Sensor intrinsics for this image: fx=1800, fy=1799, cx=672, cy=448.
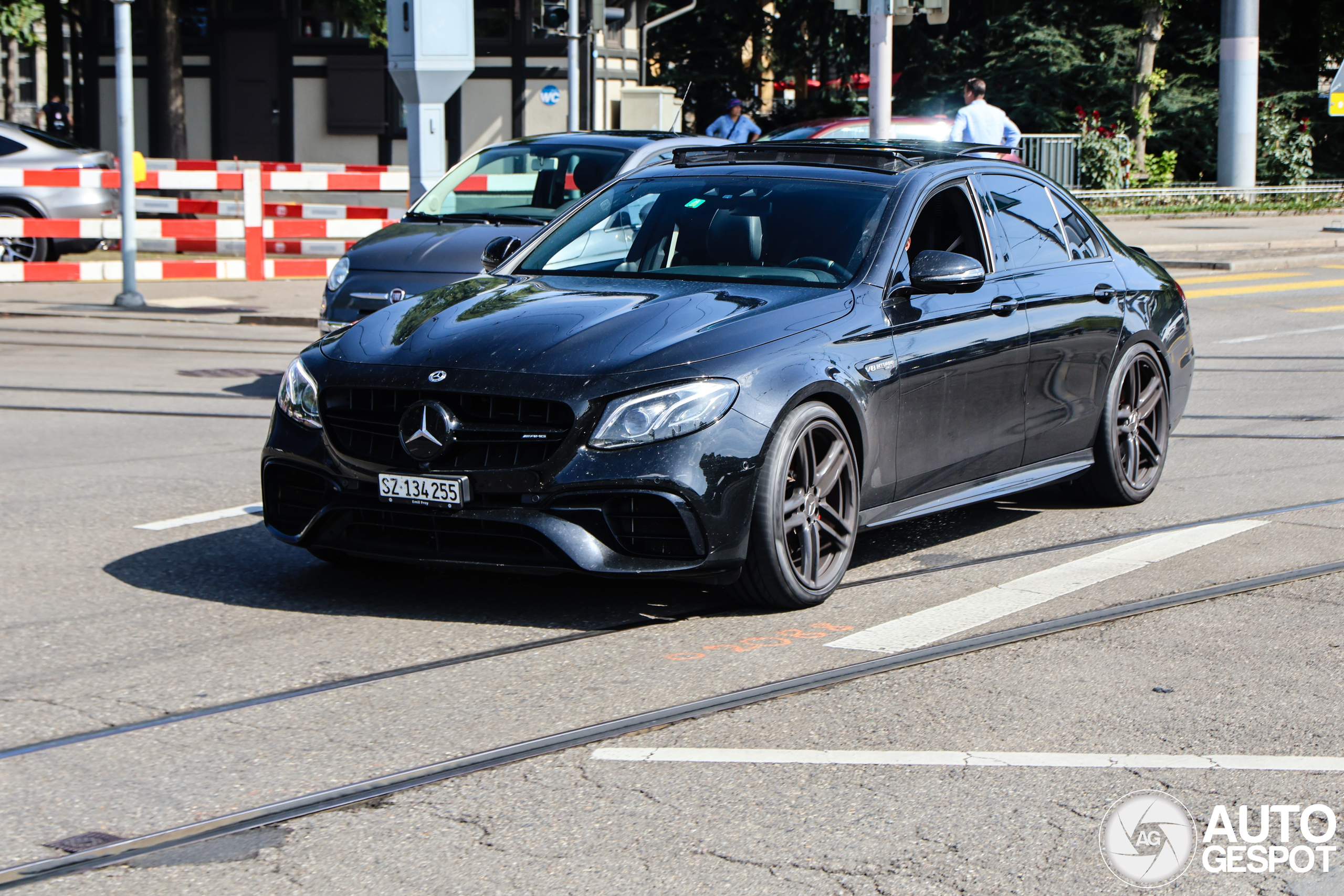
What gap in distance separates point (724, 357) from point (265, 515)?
1.74 meters

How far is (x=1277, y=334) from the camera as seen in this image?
15.7 metres

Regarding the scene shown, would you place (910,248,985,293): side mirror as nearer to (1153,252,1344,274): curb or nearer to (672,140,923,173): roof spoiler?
(672,140,923,173): roof spoiler

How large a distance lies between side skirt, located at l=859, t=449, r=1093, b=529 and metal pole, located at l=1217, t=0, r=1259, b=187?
94.8 feet

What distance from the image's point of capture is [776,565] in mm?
5871

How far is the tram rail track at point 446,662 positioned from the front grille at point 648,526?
0.31m

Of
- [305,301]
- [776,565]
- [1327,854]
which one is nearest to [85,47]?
[305,301]

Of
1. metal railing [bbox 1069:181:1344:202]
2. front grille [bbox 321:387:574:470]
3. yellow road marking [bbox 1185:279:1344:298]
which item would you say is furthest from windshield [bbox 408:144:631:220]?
metal railing [bbox 1069:181:1344:202]

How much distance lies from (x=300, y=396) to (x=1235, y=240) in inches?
845

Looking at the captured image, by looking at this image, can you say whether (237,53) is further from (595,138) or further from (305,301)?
(595,138)

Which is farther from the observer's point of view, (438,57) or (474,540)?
(438,57)

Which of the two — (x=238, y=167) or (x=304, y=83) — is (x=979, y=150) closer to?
(x=238, y=167)

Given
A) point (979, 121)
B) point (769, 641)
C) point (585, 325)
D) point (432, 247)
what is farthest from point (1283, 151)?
→ point (769, 641)

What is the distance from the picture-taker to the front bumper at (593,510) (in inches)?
219

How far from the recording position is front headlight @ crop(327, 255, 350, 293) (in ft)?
36.9
